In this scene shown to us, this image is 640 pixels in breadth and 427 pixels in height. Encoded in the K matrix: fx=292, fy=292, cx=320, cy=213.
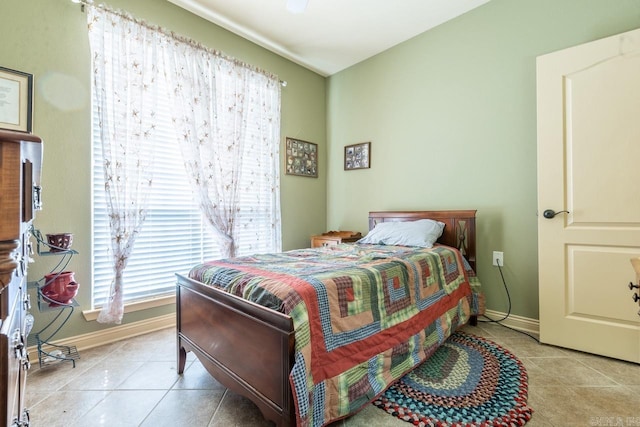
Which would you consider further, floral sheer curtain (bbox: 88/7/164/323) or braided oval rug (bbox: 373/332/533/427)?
floral sheer curtain (bbox: 88/7/164/323)

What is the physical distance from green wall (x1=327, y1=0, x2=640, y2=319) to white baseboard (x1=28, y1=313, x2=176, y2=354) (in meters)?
2.30

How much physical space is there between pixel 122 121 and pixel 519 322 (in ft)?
11.8

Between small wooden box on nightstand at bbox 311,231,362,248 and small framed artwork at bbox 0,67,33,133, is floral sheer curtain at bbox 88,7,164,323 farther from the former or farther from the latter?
small wooden box on nightstand at bbox 311,231,362,248

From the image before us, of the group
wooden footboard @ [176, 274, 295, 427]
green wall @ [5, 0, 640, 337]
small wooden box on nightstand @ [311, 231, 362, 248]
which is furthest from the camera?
small wooden box on nightstand @ [311, 231, 362, 248]

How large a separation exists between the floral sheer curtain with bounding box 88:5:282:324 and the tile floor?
18.9 inches

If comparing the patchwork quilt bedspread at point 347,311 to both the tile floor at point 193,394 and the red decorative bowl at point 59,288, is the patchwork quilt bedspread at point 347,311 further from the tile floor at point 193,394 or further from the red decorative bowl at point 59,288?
the red decorative bowl at point 59,288

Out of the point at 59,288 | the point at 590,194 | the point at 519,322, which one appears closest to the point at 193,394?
the point at 59,288

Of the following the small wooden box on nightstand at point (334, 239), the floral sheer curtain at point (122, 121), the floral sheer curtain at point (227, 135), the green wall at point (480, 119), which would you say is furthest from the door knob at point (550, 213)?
the floral sheer curtain at point (122, 121)

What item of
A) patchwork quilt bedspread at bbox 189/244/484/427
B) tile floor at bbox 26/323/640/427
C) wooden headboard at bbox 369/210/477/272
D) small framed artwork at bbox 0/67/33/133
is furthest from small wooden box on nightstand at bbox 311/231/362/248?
small framed artwork at bbox 0/67/33/133

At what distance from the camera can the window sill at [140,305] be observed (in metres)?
2.15

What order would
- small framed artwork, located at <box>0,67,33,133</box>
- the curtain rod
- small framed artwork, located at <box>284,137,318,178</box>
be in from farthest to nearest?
1. small framed artwork, located at <box>284,137,318,178</box>
2. the curtain rod
3. small framed artwork, located at <box>0,67,33,133</box>

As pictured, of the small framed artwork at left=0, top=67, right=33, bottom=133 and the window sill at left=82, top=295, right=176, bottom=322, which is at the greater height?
the small framed artwork at left=0, top=67, right=33, bottom=133

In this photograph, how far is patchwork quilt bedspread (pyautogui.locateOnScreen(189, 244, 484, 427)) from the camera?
1162 millimetres

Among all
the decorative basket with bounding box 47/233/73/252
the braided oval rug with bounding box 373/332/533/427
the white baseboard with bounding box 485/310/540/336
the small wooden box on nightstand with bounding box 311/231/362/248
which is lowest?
the braided oval rug with bounding box 373/332/533/427
